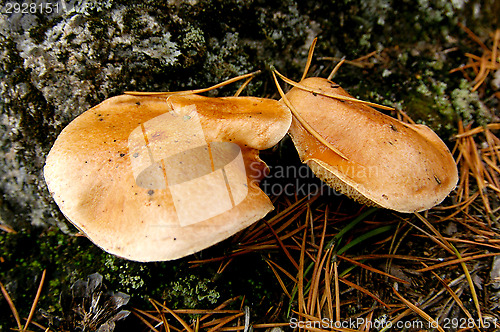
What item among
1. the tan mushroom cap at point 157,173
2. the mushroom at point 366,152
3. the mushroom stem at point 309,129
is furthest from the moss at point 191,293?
the mushroom stem at point 309,129

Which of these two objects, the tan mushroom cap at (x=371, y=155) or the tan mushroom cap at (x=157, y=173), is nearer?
the tan mushroom cap at (x=157, y=173)

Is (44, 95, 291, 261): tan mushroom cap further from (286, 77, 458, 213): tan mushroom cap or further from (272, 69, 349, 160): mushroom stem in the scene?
(286, 77, 458, 213): tan mushroom cap

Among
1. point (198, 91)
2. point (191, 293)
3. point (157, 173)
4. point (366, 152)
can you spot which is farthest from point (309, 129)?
point (191, 293)

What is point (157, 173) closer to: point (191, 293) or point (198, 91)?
point (198, 91)

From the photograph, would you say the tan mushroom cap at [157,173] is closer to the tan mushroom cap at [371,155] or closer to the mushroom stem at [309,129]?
the mushroom stem at [309,129]

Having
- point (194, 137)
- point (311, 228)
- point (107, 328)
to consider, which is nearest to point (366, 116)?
point (311, 228)

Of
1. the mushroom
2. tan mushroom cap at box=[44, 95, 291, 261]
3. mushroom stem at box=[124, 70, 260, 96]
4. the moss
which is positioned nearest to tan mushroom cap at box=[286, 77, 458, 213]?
the mushroom
